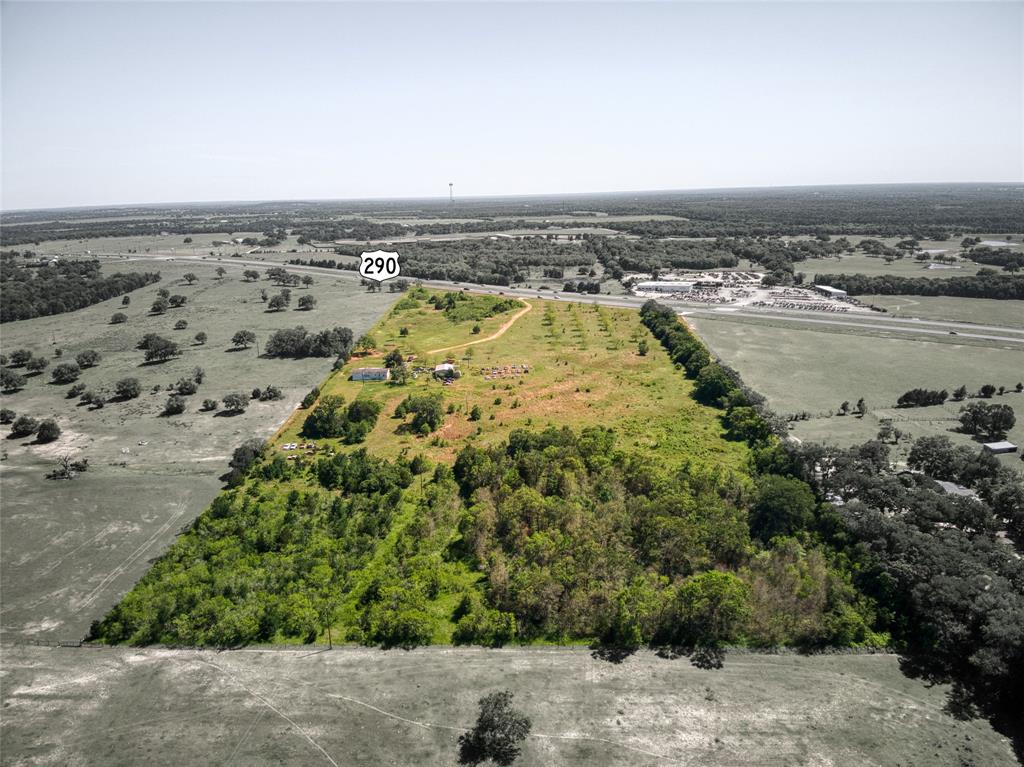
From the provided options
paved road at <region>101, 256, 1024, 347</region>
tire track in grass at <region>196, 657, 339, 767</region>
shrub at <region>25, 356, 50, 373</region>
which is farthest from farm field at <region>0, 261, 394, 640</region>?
paved road at <region>101, 256, 1024, 347</region>

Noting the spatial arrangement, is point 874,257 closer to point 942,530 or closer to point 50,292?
point 942,530

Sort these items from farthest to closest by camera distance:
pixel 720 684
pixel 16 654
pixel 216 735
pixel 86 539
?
pixel 86 539, pixel 16 654, pixel 720 684, pixel 216 735

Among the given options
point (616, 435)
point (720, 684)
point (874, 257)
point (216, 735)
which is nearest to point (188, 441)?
point (216, 735)

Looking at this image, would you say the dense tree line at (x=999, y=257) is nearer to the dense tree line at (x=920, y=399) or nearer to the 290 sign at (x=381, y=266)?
the dense tree line at (x=920, y=399)

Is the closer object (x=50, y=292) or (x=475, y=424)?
(x=475, y=424)

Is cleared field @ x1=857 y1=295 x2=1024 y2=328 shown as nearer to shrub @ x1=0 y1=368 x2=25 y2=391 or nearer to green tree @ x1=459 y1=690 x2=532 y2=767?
green tree @ x1=459 y1=690 x2=532 y2=767

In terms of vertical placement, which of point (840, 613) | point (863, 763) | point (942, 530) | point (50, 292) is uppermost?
point (50, 292)
